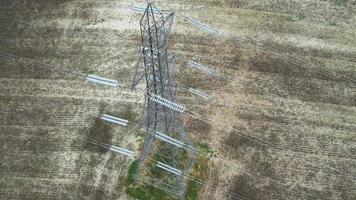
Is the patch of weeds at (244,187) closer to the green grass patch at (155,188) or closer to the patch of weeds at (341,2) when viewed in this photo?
the green grass patch at (155,188)

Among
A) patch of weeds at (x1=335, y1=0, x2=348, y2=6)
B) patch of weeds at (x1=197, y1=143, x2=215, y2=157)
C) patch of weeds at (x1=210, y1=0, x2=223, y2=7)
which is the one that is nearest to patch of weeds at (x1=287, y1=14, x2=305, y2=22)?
patch of weeds at (x1=335, y1=0, x2=348, y2=6)

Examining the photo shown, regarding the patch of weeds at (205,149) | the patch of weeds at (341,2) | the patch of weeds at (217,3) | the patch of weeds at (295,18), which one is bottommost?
the patch of weeds at (205,149)

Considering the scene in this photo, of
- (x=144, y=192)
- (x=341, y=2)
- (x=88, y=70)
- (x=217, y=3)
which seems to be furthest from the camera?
(x=341, y=2)

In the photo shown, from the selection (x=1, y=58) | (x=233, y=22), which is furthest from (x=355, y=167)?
(x=1, y=58)

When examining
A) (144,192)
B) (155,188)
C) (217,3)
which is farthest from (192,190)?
(217,3)

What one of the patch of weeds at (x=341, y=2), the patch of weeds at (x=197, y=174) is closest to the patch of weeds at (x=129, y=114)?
the patch of weeds at (x=197, y=174)

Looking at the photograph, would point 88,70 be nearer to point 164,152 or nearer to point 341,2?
point 164,152

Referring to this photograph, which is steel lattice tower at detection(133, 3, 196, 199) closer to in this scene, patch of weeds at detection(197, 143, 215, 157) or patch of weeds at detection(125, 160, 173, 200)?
patch of weeds at detection(125, 160, 173, 200)

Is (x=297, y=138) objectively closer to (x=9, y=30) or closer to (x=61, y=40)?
(x=61, y=40)

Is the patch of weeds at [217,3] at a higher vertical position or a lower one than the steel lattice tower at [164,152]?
higher
